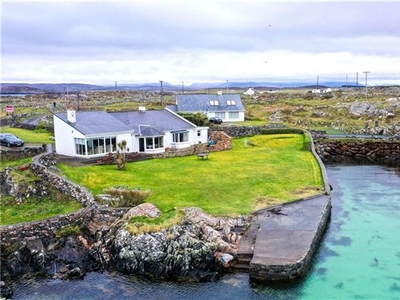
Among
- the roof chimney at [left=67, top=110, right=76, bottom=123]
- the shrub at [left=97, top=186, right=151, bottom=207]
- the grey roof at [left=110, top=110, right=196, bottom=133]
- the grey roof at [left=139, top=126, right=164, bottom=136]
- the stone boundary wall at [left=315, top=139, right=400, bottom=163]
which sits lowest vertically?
the stone boundary wall at [left=315, top=139, right=400, bottom=163]

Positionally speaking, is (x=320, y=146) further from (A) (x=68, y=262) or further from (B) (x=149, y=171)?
(A) (x=68, y=262)

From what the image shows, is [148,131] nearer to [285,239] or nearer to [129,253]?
[129,253]

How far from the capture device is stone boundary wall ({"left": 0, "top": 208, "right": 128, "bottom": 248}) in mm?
20797

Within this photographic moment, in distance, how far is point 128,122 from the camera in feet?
143

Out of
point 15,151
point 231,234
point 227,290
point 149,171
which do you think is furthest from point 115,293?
point 15,151

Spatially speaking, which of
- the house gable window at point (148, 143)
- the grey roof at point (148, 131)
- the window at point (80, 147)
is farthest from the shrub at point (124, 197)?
the house gable window at point (148, 143)

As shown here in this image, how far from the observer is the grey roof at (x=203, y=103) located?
6804 cm

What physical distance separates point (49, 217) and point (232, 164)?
1886 cm

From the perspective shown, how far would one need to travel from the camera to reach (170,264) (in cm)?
1964

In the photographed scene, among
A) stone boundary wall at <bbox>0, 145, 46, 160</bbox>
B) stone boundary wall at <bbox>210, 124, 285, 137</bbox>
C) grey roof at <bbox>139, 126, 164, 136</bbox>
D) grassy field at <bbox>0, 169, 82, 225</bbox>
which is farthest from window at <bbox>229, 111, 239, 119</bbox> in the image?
grassy field at <bbox>0, 169, 82, 225</bbox>

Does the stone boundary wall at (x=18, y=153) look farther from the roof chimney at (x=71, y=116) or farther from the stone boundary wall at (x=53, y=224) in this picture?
the stone boundary wall at (x=53, y=224)

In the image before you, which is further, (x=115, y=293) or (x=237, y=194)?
(x=237, y=194)

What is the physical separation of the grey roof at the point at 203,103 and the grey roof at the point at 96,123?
85.3 feet

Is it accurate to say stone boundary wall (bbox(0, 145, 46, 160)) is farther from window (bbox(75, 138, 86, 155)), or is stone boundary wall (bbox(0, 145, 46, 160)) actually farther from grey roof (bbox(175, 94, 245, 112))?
grey roof (bbox(175, 94, 245, 112))
